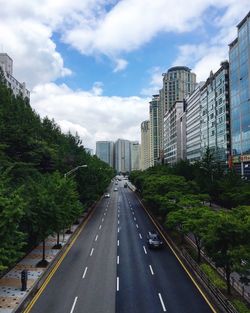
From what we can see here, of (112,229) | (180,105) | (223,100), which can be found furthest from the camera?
(180,105)

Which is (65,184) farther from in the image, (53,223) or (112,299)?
(112,299)

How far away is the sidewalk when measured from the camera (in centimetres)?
2203

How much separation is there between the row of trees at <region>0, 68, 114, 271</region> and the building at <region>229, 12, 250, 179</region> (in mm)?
38312

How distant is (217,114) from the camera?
107 metres

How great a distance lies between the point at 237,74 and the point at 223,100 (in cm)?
1388

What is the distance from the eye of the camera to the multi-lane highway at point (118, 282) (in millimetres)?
21906

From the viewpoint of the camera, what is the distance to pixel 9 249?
67.4ft

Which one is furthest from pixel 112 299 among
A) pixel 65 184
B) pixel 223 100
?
pixel 223 100

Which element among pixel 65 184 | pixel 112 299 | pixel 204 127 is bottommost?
pixel 112 299

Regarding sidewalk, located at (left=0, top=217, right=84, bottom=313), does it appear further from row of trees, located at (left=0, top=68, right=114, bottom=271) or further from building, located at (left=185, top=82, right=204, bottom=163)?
building, located at (left=185, top=82, right=204, bottom=163)

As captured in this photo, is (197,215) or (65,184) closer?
(197,215)

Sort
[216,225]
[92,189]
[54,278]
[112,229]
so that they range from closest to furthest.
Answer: [216,225], [54,278], [112,229], [92,189]

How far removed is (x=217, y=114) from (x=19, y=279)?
90699mm

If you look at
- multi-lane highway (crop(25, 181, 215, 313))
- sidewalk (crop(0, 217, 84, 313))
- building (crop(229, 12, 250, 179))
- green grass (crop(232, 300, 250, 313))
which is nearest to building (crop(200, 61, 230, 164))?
building (crop(229, 12, 250, 179))
